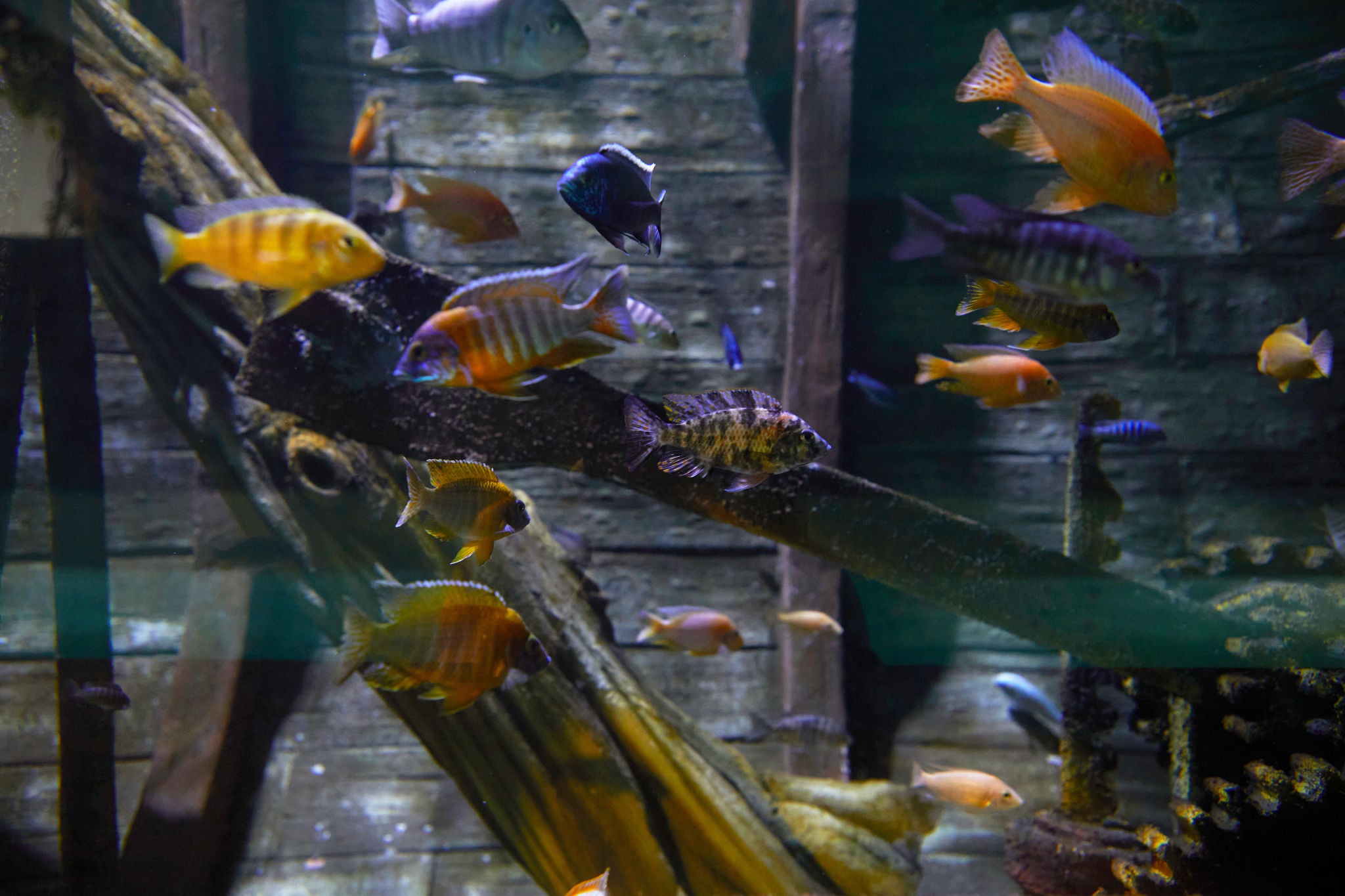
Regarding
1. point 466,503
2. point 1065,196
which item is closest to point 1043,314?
point 1065,196

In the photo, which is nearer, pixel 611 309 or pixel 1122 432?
pixel 611 309

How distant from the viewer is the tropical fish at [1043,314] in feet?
4.30

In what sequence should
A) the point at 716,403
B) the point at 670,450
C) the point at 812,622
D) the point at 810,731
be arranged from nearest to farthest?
the point at 716,403 < the point at 670,450 < the point at 810,731 < the point at 812,622

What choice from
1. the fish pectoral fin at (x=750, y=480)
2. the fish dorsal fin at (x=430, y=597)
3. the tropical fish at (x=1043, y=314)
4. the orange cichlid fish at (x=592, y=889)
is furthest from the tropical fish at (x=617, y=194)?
the orange cichlid fish at (x=592, y=889)

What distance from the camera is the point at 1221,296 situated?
11.1ft

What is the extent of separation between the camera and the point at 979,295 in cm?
133

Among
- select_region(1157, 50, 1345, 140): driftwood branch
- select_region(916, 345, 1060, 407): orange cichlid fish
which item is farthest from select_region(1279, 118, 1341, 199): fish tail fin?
select_region(916, 345, 1060, 407): orange cichlid fish

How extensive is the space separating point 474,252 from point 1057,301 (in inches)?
120

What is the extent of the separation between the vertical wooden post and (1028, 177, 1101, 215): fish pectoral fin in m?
1.76

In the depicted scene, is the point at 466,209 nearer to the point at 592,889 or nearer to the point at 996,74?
the point at 996,74

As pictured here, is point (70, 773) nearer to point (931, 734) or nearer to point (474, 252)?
point (474, 252)

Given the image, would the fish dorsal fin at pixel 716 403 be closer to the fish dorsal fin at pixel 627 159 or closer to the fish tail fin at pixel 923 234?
the fish dorsal fin at pixel 627 159

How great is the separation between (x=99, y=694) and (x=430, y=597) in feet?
5.14

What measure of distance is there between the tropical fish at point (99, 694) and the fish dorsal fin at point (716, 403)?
221 centimetres
